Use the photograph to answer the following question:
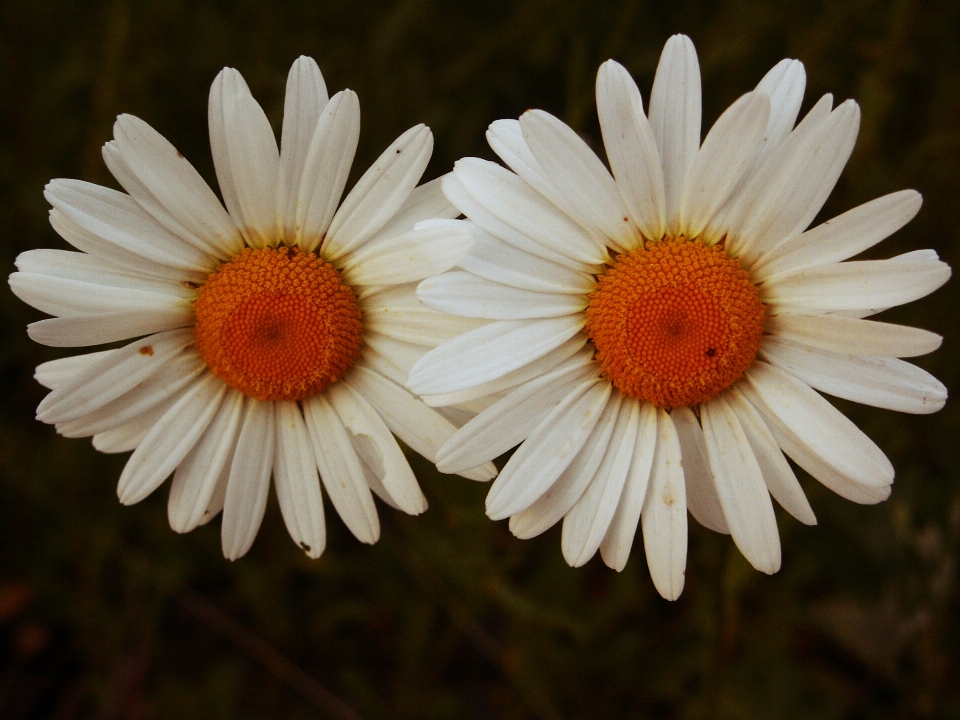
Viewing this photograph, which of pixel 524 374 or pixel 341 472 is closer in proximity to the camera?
pixel 524 374

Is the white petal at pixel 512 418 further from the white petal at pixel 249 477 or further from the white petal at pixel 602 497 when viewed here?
the white petal at pixel 249 477

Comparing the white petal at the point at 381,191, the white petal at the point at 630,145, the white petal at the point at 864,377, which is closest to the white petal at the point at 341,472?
the white petal at the point at 381,191

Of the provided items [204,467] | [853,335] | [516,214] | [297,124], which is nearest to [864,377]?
[853,335]

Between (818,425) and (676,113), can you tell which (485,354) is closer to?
(676,113)

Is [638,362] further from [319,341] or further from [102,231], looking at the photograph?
[102,231]

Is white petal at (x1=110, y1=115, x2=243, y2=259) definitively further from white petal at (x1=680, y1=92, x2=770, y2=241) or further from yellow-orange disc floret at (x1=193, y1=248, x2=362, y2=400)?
white petal at (x1=680, y1=92, x2=770, y2=241)

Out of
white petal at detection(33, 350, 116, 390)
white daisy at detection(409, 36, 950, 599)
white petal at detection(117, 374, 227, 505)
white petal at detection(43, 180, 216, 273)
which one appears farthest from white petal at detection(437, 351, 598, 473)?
white petal at detection(33, 350, 116, 390)
